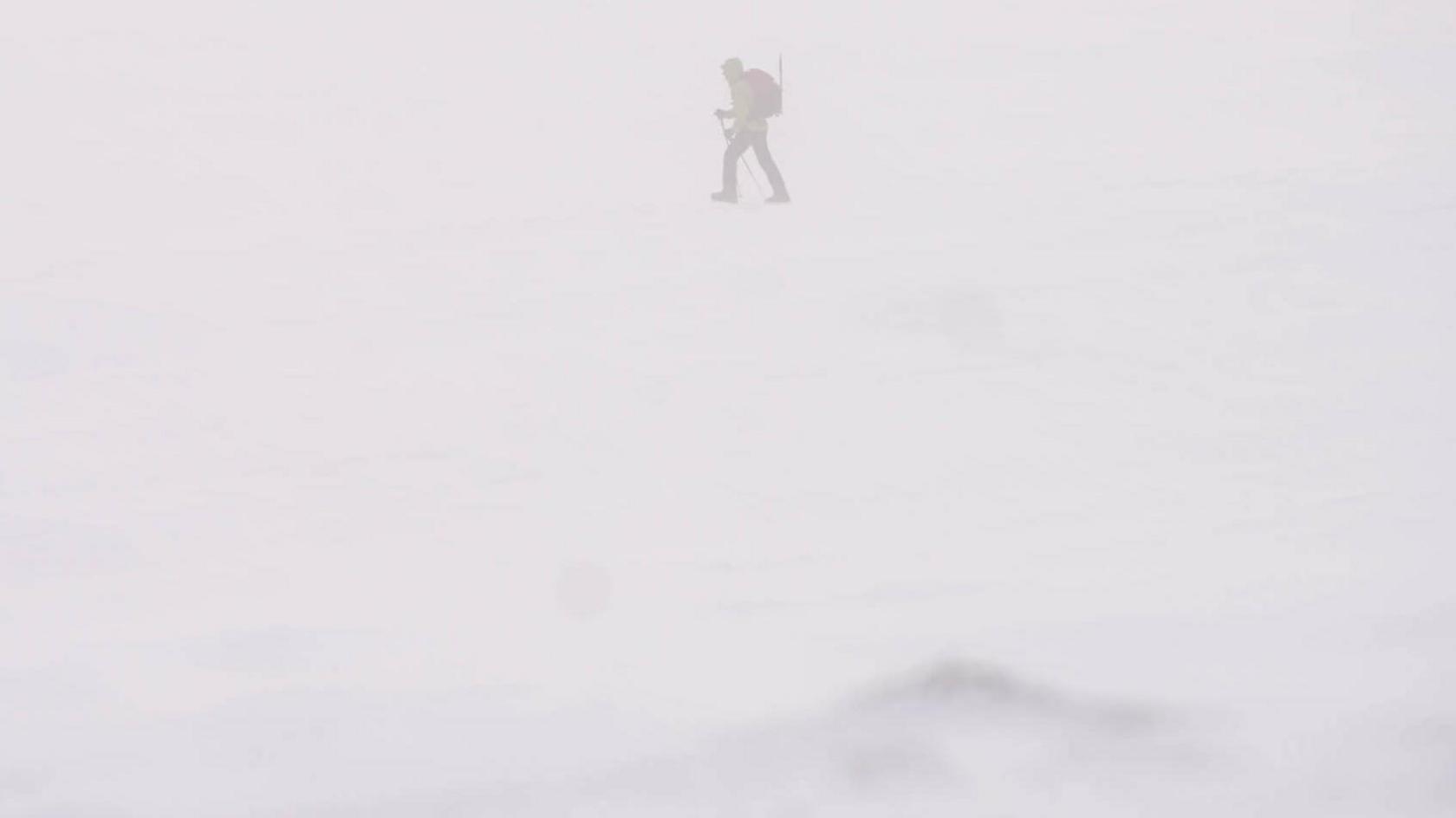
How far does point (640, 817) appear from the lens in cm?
625

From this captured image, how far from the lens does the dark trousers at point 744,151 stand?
1444cm

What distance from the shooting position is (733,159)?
48.7 feet

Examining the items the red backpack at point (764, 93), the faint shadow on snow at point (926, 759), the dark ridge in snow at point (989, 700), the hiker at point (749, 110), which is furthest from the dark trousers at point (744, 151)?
the faint shadow on snow at point (926, 759)

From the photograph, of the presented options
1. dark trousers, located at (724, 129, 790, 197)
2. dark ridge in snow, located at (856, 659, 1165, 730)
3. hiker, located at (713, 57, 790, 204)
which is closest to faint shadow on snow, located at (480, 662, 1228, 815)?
dark ridge in snow, located at (856, 659, 1165, 730)

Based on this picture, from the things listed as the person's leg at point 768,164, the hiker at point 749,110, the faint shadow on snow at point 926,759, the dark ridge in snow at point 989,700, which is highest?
the hiker at point 749,110

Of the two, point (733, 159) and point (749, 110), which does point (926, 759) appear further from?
point (733, 159)

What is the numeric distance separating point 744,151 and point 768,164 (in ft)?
0.74

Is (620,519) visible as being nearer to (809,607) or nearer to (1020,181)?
(809,607)

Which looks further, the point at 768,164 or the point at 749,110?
the point at 768,164

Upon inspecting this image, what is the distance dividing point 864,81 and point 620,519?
15.2 metres

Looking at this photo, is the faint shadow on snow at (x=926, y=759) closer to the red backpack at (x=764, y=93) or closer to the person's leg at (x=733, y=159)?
the red backpack at (x=764, y=93)

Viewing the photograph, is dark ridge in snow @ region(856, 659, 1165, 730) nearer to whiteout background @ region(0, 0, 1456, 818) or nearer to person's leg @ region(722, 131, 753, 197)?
whiteout background @ region(0, 0, 1456, 818)

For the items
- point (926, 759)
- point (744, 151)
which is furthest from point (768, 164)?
point (926, 759)

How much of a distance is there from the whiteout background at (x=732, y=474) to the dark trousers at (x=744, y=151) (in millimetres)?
295
